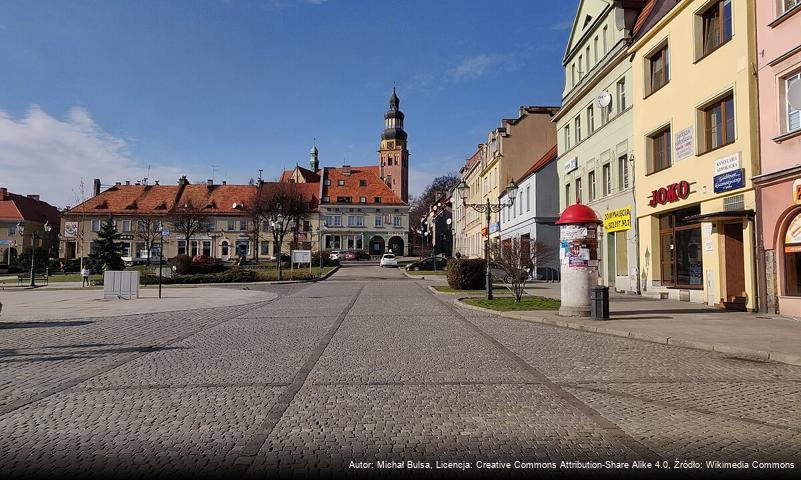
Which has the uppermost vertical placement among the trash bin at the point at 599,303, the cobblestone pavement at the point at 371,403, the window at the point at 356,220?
the window at the point at 356,220

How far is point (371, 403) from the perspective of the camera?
21.5 feet

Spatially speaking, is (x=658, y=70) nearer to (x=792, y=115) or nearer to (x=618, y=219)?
(x=618, y=219)

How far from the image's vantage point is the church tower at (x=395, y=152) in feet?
406

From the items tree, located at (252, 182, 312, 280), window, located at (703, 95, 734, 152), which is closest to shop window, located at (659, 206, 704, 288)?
window, located at (703, 95, 734, 152)

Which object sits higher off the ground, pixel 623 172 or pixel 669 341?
pixel 623 172

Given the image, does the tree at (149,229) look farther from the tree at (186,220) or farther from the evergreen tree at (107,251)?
the evergreen tree at (107,251)

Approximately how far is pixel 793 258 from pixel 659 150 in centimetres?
863

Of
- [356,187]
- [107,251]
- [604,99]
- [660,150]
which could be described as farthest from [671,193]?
[356,187]

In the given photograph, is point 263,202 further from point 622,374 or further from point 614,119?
point 622,374

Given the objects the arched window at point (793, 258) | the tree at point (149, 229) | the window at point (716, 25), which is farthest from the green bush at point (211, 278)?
the arched window at point (793, 258)

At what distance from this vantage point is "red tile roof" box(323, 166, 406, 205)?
9394 centimetres

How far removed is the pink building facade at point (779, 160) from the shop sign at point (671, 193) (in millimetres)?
3731

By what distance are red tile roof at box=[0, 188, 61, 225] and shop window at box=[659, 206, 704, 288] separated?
9226 centimetres

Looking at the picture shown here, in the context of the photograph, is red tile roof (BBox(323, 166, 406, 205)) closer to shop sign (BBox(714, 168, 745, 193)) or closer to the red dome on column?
shop sign (BBox(714, 168, 745, 193))
